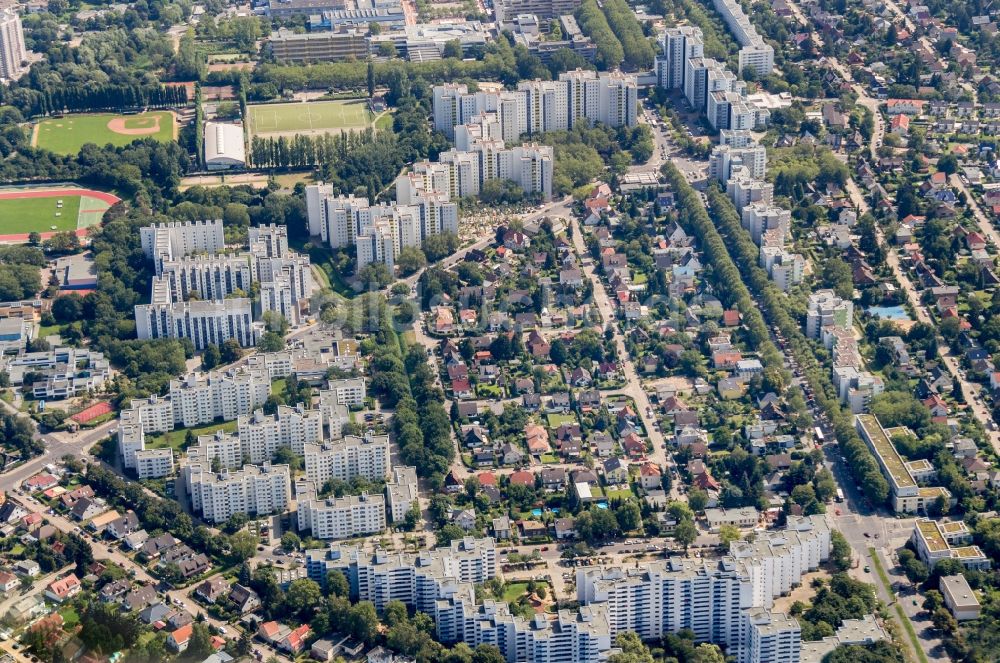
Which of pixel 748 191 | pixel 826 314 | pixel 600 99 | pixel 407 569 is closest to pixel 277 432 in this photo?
pixel 407 569

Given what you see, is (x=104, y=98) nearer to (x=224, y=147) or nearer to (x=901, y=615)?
(x=224, y=147)

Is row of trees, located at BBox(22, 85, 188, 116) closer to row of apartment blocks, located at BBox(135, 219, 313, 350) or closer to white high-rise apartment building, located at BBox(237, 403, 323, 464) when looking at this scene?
row of apartment blocks, located at BBox(135, 219, 313, 350)

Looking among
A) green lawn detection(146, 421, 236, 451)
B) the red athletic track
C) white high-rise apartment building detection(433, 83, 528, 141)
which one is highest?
white high-rise apartment building detection(433, 83, 528, 141)

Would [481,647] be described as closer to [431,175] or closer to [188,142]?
[431,175]

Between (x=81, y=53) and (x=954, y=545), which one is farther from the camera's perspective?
(x=81, y=53)

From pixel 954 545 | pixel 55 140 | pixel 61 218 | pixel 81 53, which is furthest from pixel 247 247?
pixel 954 545

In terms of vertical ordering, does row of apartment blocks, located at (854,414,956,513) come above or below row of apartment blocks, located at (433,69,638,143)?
below

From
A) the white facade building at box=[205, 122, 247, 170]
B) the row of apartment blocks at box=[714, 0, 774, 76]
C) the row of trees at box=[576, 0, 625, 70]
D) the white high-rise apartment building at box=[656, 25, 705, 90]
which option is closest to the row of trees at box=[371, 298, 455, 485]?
the white facade building at box=[205, 122, 247, 170]

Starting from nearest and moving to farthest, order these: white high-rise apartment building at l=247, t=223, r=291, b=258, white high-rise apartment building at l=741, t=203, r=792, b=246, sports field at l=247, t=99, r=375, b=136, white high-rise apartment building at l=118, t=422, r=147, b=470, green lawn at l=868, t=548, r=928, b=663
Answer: green lawn at l=868, t=548, r=928, b=663
white high-rise apartment building at l=118, t=422, r=147, b=470
white high-rise apartment building at l=247, t=223, r=291, b=258
white high-rise apartment building at l=741, t=203, r=792, b=246
sports field at l=247, t=99, r=375, b=136
